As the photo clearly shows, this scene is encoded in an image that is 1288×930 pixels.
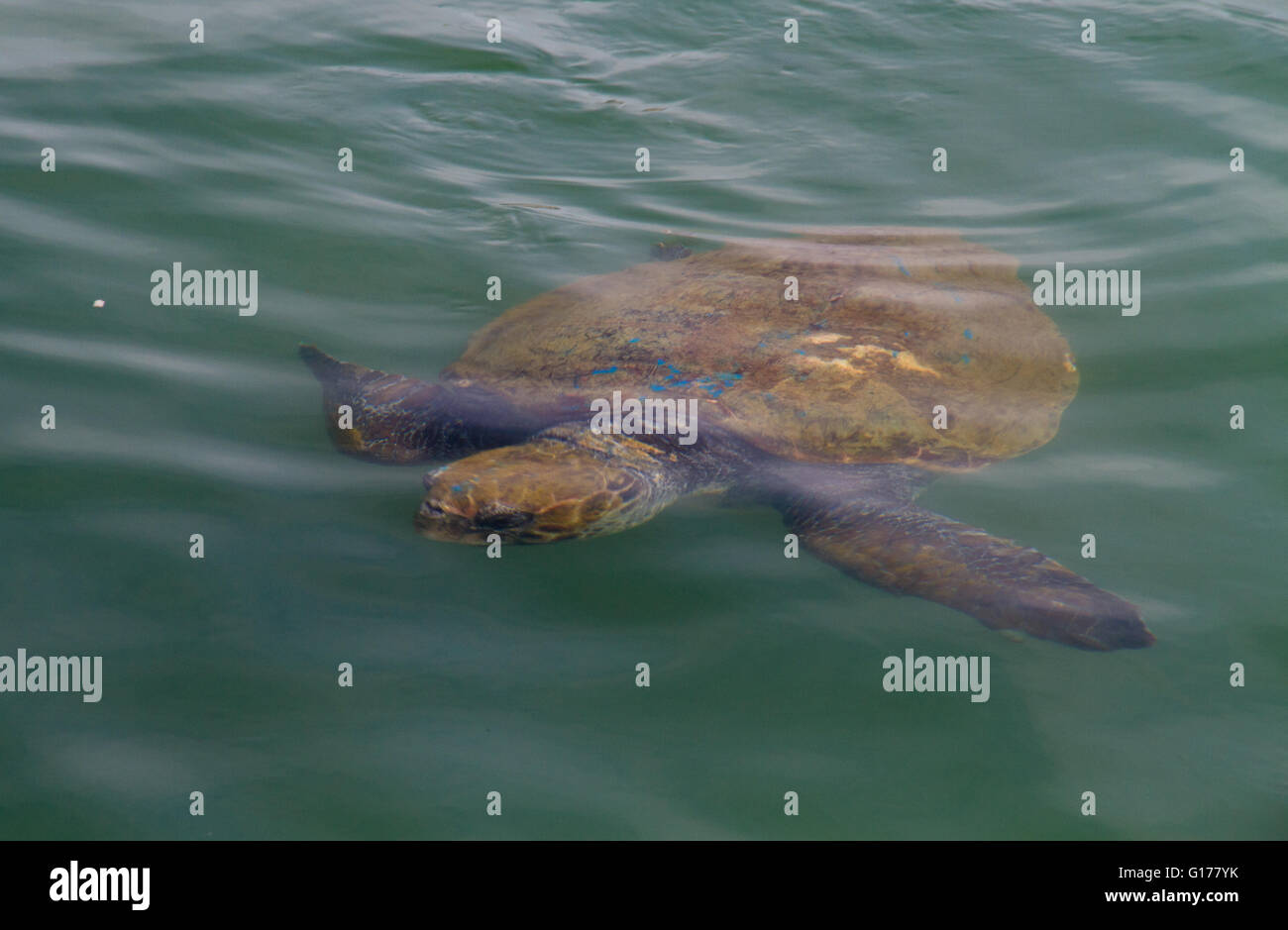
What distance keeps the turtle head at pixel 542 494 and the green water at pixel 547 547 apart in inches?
4.8

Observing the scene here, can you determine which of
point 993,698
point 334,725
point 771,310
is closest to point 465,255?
point 771,310

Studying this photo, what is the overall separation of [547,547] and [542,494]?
0.24 metres

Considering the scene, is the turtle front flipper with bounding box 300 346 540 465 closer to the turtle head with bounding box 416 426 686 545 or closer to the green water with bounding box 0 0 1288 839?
the green water with bounding box 0 0 1288 839

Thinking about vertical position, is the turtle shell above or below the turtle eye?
above

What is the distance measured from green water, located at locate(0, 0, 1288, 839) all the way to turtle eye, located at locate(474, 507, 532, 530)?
0.78 feet

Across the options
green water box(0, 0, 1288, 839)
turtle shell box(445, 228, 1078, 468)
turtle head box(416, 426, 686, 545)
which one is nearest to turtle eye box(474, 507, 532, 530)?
turtle head box(416, 426, 686, 545)

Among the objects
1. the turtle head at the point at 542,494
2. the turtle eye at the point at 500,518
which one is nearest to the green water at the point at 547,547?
the turtle head at the point at 542,494

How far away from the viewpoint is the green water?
128 inches

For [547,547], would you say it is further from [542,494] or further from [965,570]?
[965,570]

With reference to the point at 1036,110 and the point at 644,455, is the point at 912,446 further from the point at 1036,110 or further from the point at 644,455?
the point at 1036,110

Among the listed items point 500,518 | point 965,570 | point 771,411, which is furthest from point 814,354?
point 500,518

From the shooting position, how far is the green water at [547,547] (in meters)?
3.24

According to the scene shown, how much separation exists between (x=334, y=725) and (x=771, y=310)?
3.78 meters

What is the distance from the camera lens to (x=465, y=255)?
7246 millimetres
